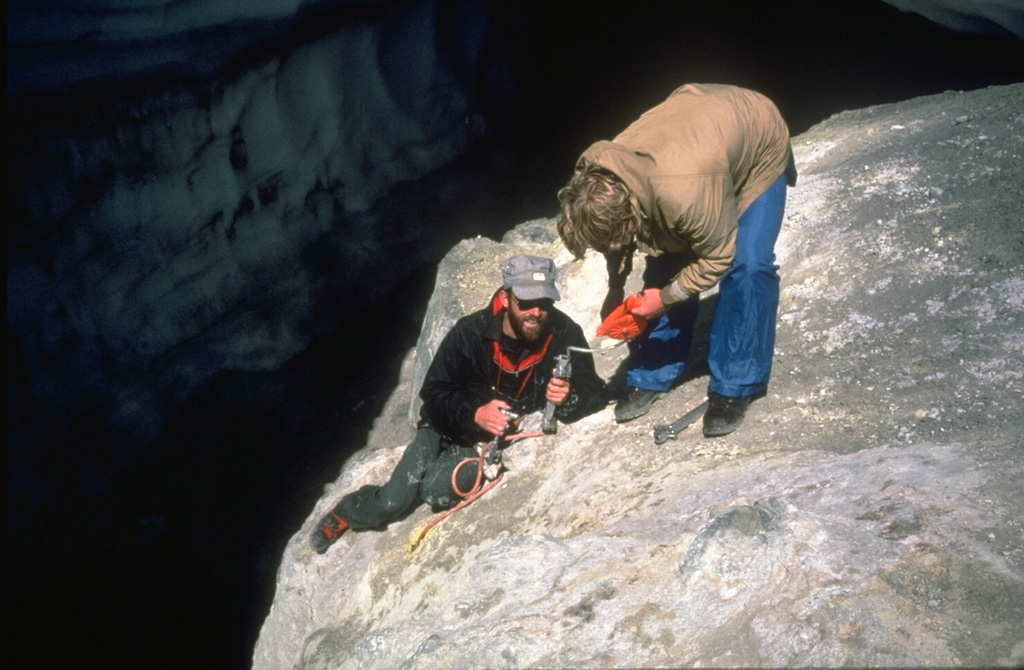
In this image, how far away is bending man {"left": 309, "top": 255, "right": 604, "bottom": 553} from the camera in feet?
13.6

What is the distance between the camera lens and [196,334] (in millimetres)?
6387

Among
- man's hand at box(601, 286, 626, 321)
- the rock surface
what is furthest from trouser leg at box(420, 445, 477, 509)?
man's hand at box(601, 286, 626, 321)

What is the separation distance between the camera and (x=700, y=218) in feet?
10.8

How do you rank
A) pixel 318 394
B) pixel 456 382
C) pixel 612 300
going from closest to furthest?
pixel 612 300 < pixel 456 382 < pixel 318 394

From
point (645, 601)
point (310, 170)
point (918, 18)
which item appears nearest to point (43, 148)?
point (310, 170)

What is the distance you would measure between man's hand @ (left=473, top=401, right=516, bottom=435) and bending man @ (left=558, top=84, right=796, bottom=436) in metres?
0.81

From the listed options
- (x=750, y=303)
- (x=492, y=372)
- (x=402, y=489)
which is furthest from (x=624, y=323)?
(x=402, y=489)

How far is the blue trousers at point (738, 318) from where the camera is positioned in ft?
11.9

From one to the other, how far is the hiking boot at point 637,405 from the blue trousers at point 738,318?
14 centimetres

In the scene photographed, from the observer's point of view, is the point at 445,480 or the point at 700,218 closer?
the point at 700,218

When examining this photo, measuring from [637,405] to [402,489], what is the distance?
1430mm

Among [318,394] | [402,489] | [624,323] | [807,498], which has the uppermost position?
[624,323]

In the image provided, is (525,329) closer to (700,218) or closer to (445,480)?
(445,480)

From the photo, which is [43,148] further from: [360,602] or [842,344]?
[842,344]
